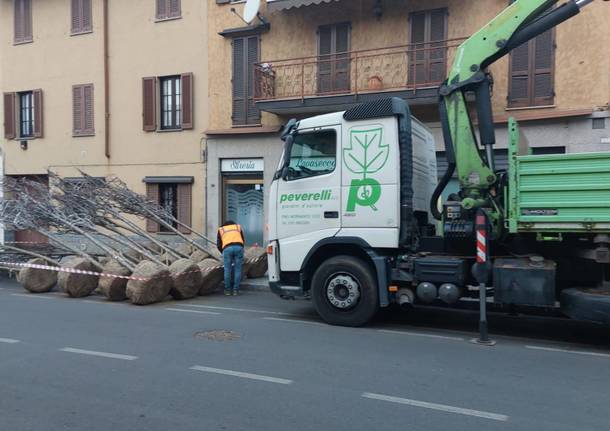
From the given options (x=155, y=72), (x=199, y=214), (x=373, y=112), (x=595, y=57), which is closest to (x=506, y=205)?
(x=373, y=112)

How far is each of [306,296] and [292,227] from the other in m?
1.04

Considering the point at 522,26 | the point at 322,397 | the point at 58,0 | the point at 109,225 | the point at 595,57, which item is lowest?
the point at 322,397

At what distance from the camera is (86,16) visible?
18.3 metres

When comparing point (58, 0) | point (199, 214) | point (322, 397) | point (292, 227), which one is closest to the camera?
point (322, 397)

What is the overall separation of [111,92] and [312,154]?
12.3 meters

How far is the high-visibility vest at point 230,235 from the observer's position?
10.9 meters

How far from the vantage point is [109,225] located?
12.5 m

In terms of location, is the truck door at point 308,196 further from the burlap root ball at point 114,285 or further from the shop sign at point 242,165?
the shop sign at point 242,165

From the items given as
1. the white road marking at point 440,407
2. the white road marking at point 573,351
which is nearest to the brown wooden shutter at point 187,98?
the white road marking at point 573,351

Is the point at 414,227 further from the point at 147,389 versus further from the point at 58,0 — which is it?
the point at 58,0

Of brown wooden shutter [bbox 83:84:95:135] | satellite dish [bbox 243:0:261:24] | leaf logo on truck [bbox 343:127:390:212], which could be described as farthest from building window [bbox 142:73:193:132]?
leaf logo on truck [bbox 343:127:390:212]

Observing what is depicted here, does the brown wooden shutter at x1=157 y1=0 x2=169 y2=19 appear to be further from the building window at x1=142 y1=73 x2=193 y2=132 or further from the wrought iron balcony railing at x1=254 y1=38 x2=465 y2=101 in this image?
the wrought iron balcony railing at x1=254 y1=38 x2=465 y2=101

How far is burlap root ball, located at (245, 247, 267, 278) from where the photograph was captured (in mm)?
12305

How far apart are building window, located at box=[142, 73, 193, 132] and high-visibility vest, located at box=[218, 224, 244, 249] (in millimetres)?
7064
